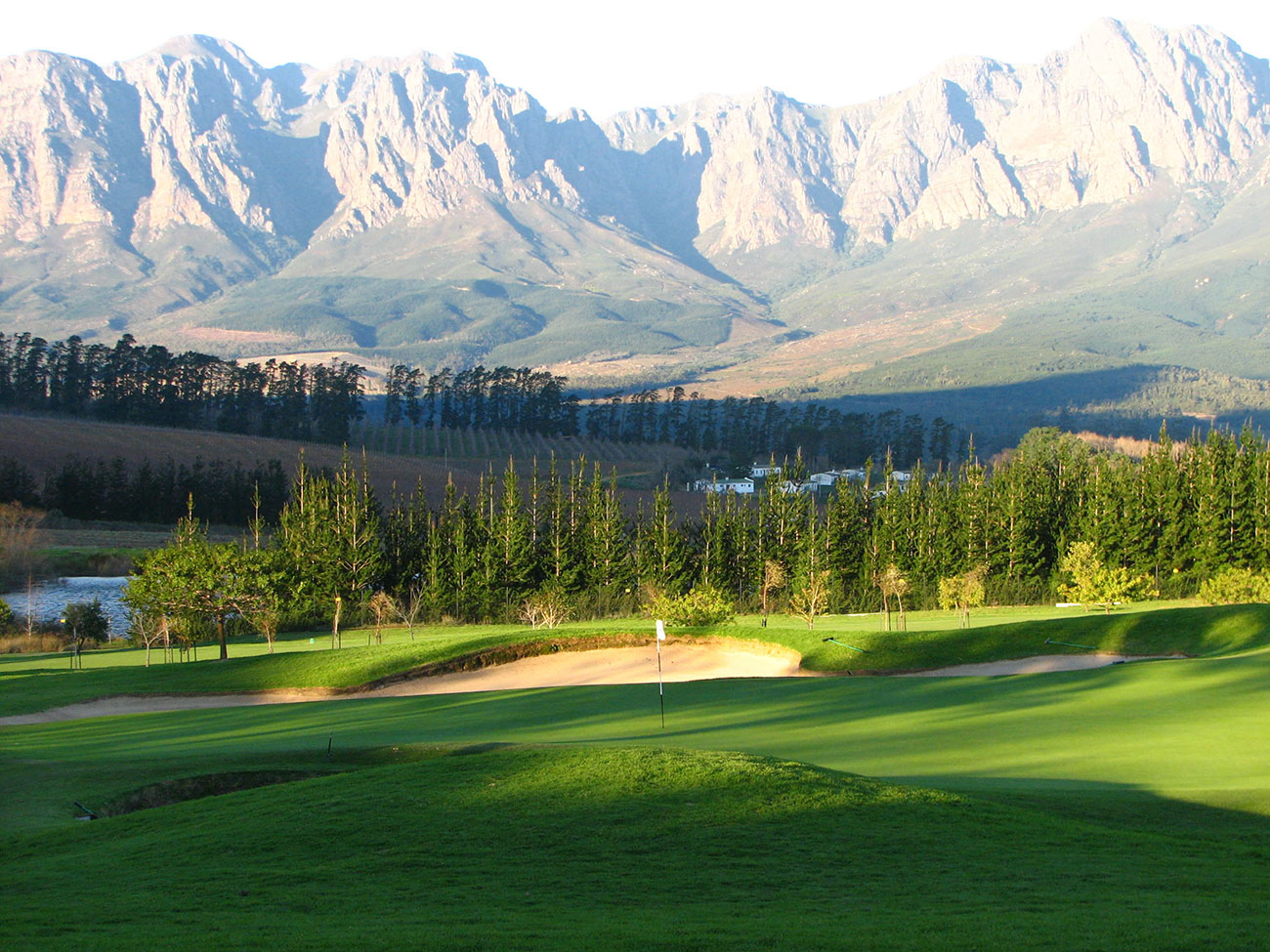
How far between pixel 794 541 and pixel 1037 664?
29290 millimetres

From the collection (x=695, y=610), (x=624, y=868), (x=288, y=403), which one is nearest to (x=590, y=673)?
(x=695, y=610)

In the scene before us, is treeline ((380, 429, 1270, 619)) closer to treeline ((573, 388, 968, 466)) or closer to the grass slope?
the grass slope

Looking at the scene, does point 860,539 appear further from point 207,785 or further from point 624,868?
point 624,868

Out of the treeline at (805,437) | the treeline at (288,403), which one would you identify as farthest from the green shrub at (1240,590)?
the treeline at (805,437)

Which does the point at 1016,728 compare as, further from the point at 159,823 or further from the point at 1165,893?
the point at 159,823

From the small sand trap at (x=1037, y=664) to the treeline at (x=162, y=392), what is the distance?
324 ft

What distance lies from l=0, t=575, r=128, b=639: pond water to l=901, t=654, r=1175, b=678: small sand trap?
34333mm

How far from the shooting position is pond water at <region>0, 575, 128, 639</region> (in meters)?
49.5

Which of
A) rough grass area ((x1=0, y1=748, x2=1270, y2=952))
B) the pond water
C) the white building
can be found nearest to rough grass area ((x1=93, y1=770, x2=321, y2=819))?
rough grass area ((x1=0, y1=748, x2=1270, y2=952))

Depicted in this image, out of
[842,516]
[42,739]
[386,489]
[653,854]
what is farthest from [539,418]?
[653,854]

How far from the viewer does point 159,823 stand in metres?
11.5

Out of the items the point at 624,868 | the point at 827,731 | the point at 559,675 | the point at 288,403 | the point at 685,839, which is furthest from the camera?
the point at 288,403

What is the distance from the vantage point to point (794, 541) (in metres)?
56.6

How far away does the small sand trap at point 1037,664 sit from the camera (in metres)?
27.0
